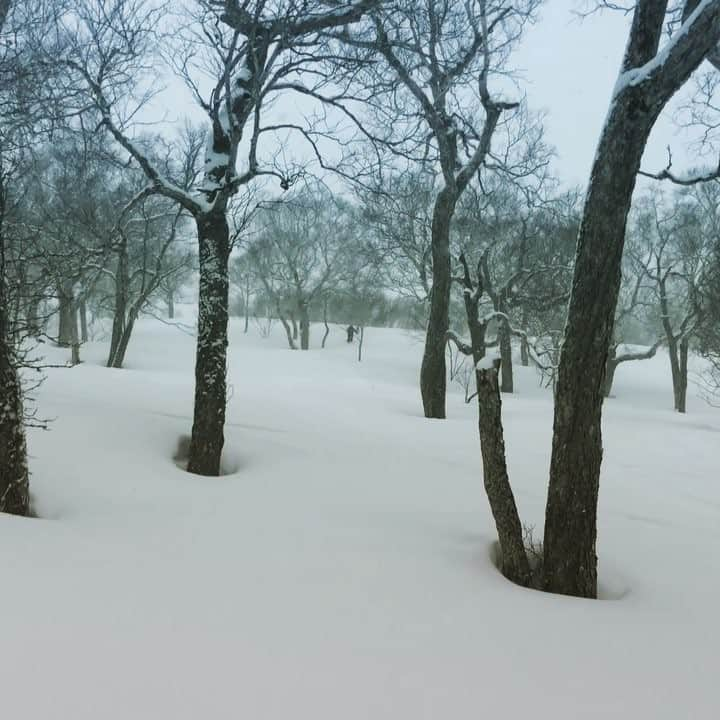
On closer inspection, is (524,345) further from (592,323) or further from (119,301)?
(592,323)

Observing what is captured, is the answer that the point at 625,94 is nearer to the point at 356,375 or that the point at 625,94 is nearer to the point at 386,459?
the point at 386,459

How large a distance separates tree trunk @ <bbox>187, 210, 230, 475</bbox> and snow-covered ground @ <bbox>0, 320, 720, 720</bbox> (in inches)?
15.3

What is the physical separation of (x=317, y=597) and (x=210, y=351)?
3.63 metres

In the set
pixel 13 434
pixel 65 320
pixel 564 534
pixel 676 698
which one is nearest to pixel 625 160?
pixel 564 534

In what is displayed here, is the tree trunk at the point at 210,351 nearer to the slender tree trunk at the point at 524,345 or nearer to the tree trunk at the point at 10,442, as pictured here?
the tree trunk at the point at 10,442

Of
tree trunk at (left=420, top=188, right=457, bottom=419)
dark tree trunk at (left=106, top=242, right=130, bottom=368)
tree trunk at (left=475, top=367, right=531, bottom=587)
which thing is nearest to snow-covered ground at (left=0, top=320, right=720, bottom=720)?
tree trunk at (left=475, top=367, right=531, bottom=587)

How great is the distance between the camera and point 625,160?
359 cm

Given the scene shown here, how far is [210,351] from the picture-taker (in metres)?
6.00

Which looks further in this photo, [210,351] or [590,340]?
[210,351]

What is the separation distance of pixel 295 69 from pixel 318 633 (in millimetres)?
5935

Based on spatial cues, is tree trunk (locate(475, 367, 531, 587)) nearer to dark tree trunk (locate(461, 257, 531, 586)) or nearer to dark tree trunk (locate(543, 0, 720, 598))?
dark tree trunk (locate(461, 257, 531, 586))

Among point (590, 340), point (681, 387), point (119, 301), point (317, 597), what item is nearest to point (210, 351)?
point (317, 597)

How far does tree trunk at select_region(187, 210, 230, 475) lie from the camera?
5918 millimetres

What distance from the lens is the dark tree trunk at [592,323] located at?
3.60m
